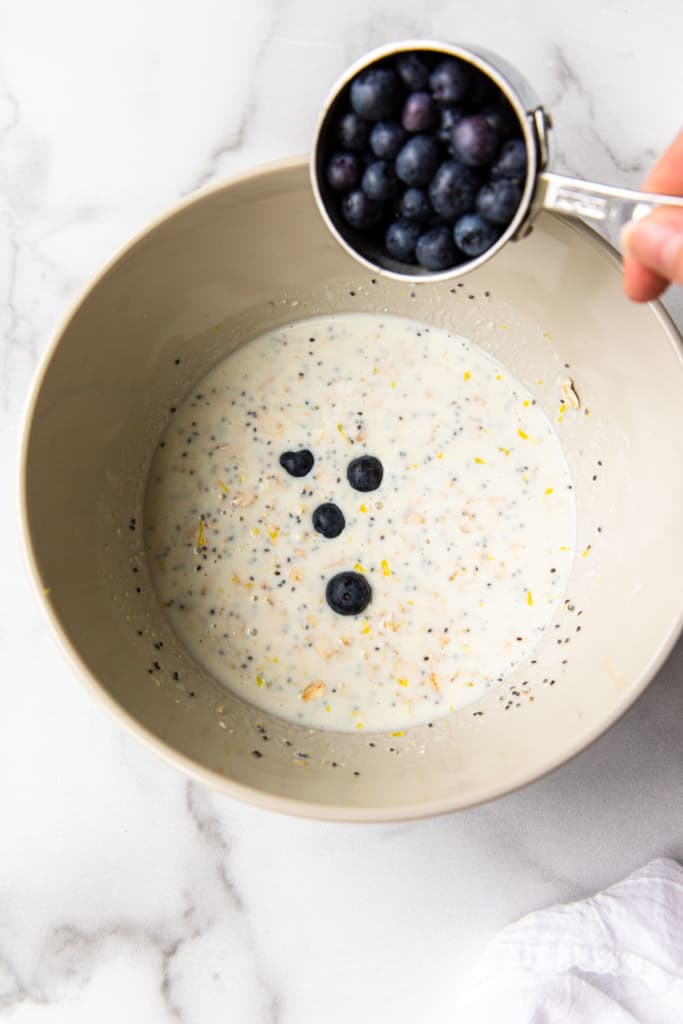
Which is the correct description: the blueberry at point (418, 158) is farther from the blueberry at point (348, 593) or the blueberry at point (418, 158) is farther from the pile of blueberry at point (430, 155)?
the blueberry at point (348, 593)

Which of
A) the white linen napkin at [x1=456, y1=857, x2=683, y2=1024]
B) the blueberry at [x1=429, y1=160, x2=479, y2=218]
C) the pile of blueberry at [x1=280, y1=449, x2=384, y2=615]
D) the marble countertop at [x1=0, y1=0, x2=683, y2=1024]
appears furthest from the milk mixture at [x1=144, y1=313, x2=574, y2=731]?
the blueberry at [x1=429, y1=160, x2=479, y2=218]

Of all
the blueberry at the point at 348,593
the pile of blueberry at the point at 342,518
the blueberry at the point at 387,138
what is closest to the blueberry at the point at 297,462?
the pile of blueberry at the point at 342,518

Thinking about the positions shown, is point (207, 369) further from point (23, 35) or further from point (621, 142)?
point (621, 142)

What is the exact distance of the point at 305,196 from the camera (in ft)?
3.89

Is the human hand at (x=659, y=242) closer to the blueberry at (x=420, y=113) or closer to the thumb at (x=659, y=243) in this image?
the thumb at (x=659, y=243)

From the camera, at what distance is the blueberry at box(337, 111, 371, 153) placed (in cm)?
99

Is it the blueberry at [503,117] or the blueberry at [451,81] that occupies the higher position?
the blueberry at [451,81]

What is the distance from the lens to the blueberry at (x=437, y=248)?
3.28ft

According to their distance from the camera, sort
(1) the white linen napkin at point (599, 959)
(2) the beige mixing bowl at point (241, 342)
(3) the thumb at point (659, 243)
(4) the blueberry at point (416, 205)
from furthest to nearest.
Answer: (1) the white linen napkin at point (599, 959) → (2) the beige mixing bowl at point (241, 342) → (4) the blueberry at point (416, 205) → (3) the thumb at point (659, 243)

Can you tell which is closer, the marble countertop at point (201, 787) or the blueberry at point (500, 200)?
the blueberry at point (500, 200)

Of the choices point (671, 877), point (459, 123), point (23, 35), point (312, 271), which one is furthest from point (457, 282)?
point (671, 877)

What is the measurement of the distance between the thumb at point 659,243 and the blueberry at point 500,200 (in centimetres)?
11

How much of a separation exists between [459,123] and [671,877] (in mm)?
923

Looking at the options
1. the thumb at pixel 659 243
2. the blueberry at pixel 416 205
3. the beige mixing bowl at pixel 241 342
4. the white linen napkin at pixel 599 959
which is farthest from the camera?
the white linen napkin at pixel 599 959
